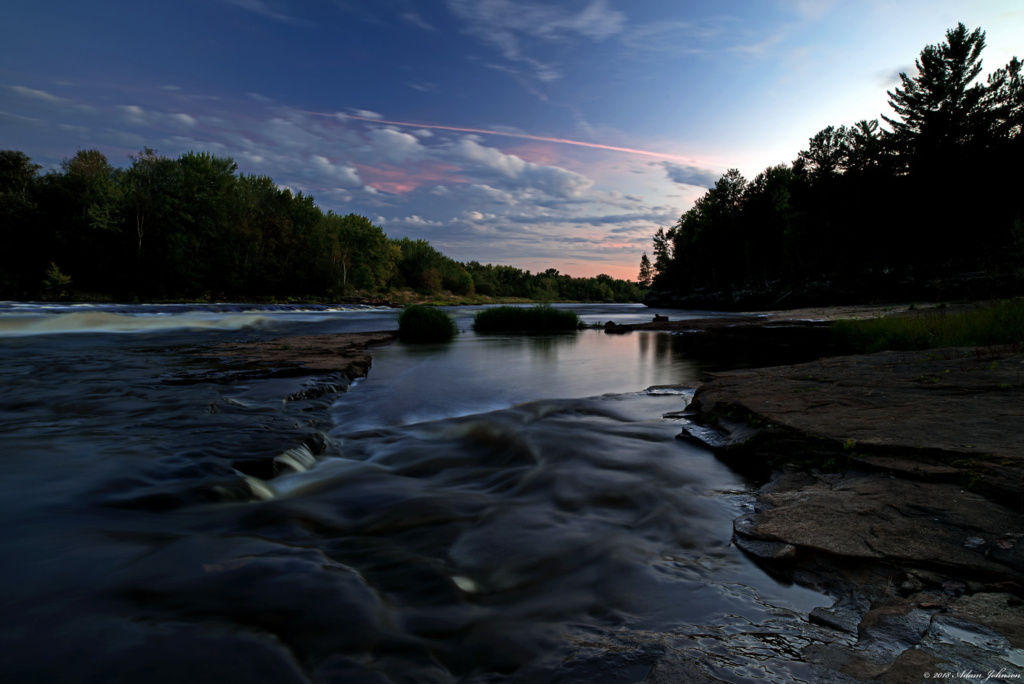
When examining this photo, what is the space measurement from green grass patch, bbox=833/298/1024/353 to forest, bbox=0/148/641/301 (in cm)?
4015

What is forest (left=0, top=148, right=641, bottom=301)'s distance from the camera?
44.3 metres

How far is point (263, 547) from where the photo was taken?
8.80 feet

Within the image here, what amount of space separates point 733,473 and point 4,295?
5995 cm

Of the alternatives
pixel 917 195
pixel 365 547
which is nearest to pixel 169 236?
pixel 365 547

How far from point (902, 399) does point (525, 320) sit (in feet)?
60.3

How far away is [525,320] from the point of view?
22344mm

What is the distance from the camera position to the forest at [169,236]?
145ft

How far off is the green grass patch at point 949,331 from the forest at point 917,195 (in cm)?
1225

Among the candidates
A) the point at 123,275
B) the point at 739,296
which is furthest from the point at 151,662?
the point at 739,296

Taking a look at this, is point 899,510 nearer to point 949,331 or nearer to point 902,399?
point 902,399

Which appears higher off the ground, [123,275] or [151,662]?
[123,275]

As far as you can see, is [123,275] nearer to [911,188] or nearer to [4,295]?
[4,295]

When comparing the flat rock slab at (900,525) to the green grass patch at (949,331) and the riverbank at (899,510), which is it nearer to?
the riverbank at (899,510)

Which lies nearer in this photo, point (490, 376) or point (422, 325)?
point (490, 376)
